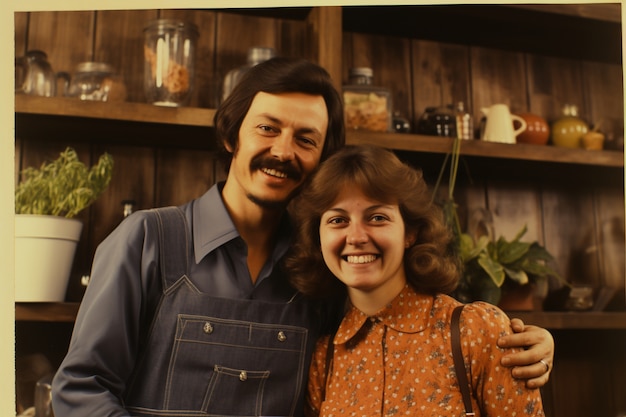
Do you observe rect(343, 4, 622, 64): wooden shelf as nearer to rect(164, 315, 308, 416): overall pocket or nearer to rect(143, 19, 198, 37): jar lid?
rect(143, 19, 198, 37): jar lid

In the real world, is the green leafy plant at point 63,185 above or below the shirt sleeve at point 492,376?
above

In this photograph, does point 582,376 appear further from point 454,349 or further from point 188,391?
point 188,391

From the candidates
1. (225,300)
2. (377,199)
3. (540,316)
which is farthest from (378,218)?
(540,316)

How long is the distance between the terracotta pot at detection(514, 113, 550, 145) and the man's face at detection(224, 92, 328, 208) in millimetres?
514

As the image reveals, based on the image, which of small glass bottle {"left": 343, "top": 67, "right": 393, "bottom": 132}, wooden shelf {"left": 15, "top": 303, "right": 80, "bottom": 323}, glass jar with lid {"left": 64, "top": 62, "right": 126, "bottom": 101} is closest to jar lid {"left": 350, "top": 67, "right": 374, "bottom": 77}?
small glass bottle {"left": 343, "top": 67, "right": 393, "bottom": 132}

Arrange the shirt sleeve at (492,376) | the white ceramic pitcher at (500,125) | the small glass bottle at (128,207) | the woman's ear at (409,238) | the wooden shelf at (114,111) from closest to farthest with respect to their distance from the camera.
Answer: the shirt sleeve at (492,376) < the woman's ear at (409,238) < the wooden shelf at (114,111) < the small glass bottle at (128,207) < the white ceramic pitcher at (500,125)

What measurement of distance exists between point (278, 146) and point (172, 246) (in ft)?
0.75

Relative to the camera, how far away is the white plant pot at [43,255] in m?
1.00

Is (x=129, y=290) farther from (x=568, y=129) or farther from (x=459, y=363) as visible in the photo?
(x=568, y=129)

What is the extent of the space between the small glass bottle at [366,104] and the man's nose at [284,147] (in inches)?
10.4

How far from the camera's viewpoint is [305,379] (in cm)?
97

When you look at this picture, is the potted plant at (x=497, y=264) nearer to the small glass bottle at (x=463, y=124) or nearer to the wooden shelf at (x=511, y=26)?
the small glass bottle at (x=463, y=124)

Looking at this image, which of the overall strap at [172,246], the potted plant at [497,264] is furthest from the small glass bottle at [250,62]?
the potted plant at [497,264]

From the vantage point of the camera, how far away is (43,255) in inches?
41.1
